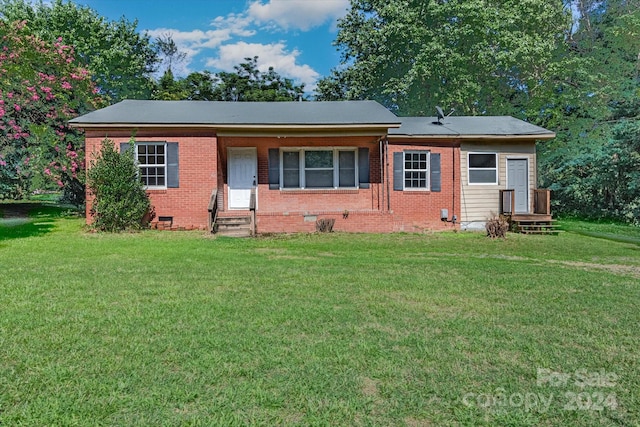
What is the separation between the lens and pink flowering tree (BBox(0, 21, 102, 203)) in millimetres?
13773

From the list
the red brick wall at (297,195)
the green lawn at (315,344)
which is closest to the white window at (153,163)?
the red brick wall at (297,195)

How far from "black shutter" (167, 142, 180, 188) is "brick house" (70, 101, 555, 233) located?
0.03 metres

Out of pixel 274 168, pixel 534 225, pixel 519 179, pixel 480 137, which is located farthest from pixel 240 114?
pixel 534 225

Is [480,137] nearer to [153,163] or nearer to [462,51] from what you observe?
[153,163]

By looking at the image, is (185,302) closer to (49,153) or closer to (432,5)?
(49,153)

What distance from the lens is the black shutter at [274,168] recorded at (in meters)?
13.6

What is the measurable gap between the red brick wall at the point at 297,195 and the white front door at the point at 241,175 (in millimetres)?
188

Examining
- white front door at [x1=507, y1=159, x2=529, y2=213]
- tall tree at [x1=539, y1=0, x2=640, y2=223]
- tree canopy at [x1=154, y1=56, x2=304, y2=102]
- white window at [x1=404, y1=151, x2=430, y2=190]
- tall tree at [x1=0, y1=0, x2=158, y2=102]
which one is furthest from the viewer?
tree canopy at [x1=154, y1=56, x2=304, y2=102]

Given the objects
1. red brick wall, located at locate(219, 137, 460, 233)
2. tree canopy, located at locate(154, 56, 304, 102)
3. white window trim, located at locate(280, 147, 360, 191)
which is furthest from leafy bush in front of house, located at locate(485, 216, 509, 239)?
tree canopy, located at locate(154, 56, 304, 102)

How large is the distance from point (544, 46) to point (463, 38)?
4.12 metres

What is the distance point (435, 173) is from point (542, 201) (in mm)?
3704

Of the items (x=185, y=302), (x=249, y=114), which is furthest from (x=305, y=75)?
(x=185, y=302)

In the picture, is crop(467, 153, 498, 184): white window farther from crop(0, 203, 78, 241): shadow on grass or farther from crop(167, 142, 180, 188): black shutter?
crop(0, 203, 78, 241): shadow on grass

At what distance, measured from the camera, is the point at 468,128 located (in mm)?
14711
